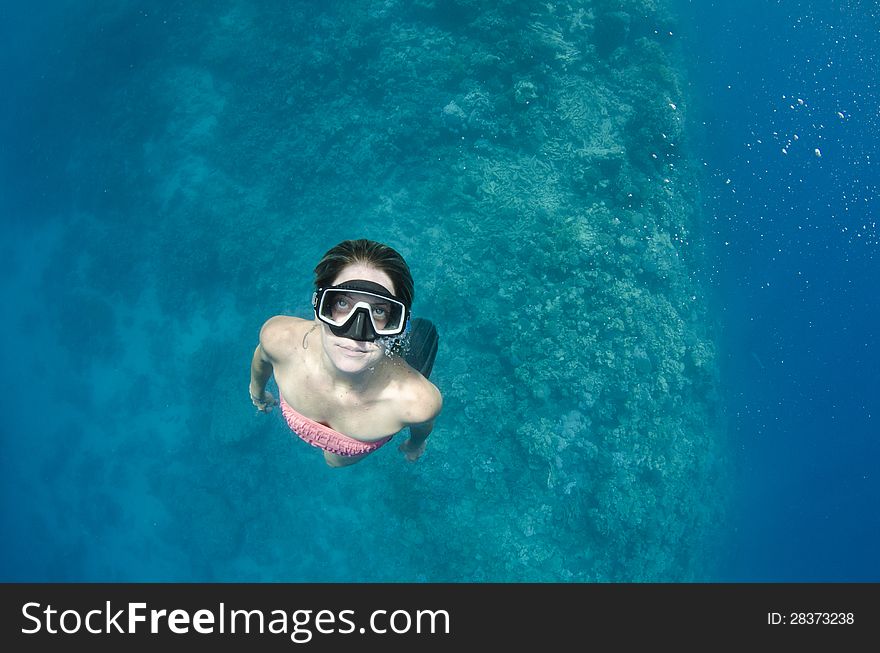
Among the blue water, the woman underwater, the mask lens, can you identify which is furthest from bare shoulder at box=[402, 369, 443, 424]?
the blue water

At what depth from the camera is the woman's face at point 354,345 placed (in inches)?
83.7

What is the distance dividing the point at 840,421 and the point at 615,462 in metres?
18.2

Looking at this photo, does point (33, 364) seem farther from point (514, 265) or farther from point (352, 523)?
point (514, 265)

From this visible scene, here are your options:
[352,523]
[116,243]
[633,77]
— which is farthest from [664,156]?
[116,243]

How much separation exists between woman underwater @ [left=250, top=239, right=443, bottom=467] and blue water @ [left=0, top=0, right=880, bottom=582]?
15.7ft

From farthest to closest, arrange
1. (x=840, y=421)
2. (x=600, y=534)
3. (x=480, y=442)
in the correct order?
1. (x=840, y=421)
2. (x=600, y=534)
3. (x=480, y=442)

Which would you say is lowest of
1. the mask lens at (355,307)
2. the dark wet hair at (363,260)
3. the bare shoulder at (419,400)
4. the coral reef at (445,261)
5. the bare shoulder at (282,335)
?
the bare shoulder at (419,400)

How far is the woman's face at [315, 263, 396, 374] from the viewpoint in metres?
2.12

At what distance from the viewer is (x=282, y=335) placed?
270 centimetres

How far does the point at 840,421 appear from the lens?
2064 centimetres

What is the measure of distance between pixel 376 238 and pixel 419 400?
6.18m

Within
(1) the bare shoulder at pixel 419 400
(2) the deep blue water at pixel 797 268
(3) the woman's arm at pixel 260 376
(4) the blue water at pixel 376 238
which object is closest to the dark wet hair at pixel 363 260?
(1) the bare shoulder at pixel 419 400

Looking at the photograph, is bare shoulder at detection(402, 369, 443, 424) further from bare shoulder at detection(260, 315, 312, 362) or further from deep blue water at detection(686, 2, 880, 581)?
deep blue water at detection(686, 2, 880, 581)

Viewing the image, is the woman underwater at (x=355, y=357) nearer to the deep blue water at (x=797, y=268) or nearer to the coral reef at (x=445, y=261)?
the coral reef at (x=445, y=261)
